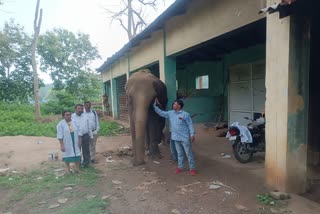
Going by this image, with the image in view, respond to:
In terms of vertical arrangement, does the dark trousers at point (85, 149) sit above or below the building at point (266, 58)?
below

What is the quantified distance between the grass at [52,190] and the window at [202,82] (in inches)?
305

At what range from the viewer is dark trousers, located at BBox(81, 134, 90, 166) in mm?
6871

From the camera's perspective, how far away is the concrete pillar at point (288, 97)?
4.18 metres

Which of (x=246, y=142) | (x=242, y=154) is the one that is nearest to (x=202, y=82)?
(x=242, y=154)

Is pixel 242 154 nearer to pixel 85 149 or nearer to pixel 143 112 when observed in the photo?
pixel 143 112

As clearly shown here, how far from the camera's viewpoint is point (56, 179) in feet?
19.8

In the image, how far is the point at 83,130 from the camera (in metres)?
6.74

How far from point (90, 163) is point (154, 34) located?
4539mm

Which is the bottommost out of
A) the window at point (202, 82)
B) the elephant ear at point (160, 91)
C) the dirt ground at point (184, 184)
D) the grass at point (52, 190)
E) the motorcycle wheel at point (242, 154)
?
the grass at point (52, 190)

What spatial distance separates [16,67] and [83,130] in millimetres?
22703

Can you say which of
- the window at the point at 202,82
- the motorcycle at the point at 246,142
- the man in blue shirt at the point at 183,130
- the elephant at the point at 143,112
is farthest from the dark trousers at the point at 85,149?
the window at the point at 202,82

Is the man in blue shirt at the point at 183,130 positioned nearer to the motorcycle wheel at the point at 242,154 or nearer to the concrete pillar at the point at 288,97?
the motorcycle wheel at the point at 242,154

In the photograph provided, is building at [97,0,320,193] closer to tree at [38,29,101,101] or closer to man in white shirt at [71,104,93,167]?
man in white shirt at [71,104,93,167]

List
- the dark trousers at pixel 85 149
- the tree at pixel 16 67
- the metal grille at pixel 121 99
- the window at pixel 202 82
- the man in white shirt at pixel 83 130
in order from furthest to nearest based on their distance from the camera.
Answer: the tree at pixel 16 67 < the metal grille at pixel 121 99 < the window at pixel 202 82 < the dark trousers at pixel 85 149 < the man in white shirt at pixel 83 130
